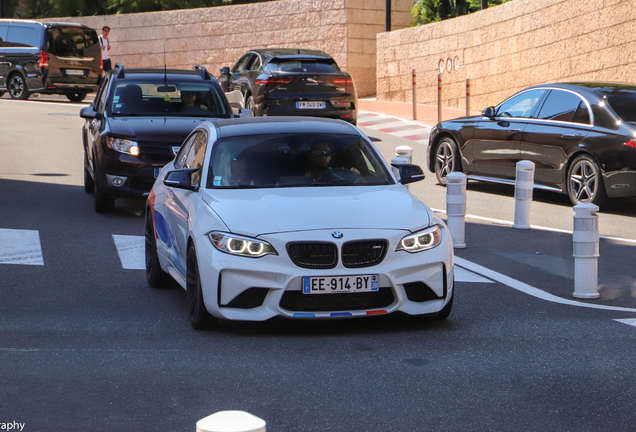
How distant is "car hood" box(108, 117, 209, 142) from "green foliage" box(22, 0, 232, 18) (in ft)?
111

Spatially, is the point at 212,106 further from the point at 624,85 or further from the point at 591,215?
the point at 591,215

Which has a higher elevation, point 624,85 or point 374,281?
point 624,85

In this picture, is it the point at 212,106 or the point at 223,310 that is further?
the point at 212,106

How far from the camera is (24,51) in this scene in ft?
99.3

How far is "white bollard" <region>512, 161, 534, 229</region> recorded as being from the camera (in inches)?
457

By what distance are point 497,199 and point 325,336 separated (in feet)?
26.3

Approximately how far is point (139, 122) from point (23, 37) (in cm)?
1957

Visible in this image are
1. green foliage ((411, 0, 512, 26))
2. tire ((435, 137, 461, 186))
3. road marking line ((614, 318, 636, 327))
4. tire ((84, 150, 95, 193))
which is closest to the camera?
road marking line ((614, 318, 636, 327))

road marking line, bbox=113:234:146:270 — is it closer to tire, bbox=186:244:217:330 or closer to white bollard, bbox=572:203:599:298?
tire, bbox=186:244:217:330

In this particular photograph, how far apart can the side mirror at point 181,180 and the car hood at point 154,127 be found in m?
4.32

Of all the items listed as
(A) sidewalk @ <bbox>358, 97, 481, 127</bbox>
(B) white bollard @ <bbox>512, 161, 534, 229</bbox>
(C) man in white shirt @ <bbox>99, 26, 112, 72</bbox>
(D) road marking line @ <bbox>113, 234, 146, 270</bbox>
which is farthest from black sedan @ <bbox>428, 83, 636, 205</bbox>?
(C) man in white shirt @ <bbox>99, 26, 112, 72</bbox>

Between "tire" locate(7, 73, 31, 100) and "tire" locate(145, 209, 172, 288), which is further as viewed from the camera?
"tire" locate(7, 73, 31, 100)

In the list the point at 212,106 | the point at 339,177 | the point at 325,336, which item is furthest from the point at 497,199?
the point at 325,336

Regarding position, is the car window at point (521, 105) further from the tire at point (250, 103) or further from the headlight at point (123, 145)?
the tire at point (250, 103)
